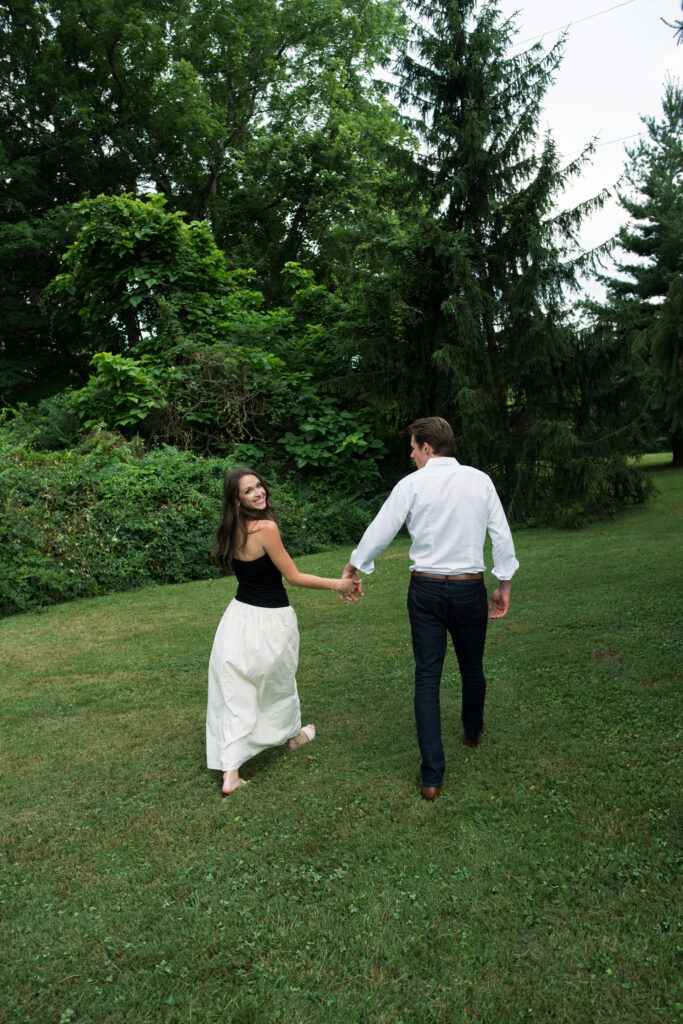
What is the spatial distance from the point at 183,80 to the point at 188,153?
2.71 m

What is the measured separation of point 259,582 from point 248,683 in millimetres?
609

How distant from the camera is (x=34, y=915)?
10.1ft

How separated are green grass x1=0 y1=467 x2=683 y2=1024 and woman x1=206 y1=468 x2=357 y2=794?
268mm

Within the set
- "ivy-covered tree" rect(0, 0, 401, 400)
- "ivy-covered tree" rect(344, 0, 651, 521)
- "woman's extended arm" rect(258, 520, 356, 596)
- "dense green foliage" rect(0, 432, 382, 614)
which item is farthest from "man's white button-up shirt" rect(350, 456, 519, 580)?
"ivy-covered tree" rect(0, 0, 401, 400)

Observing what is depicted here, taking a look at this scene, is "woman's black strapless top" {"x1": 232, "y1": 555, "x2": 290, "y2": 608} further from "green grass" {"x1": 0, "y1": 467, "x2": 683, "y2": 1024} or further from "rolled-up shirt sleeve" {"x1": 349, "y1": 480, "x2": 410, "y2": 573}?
"green grass" {"x1": 0, "y1": 467, "x2": 683, "y2": 1024}

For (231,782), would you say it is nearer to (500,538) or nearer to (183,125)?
(500,538)

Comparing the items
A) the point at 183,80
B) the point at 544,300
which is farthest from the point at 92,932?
the point at 183,80

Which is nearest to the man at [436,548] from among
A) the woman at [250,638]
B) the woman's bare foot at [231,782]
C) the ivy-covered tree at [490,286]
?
the woman at [250,638]

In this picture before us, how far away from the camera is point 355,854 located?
3418 millimetres

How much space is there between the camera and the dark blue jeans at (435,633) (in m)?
3.94

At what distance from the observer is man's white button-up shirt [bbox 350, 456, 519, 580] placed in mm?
3955

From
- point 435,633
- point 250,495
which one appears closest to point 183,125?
point 250,495

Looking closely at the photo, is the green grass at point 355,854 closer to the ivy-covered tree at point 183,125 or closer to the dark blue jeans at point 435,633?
the dark blue jeans at point 435,633

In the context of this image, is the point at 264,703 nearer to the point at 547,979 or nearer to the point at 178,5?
the point at 547,979
